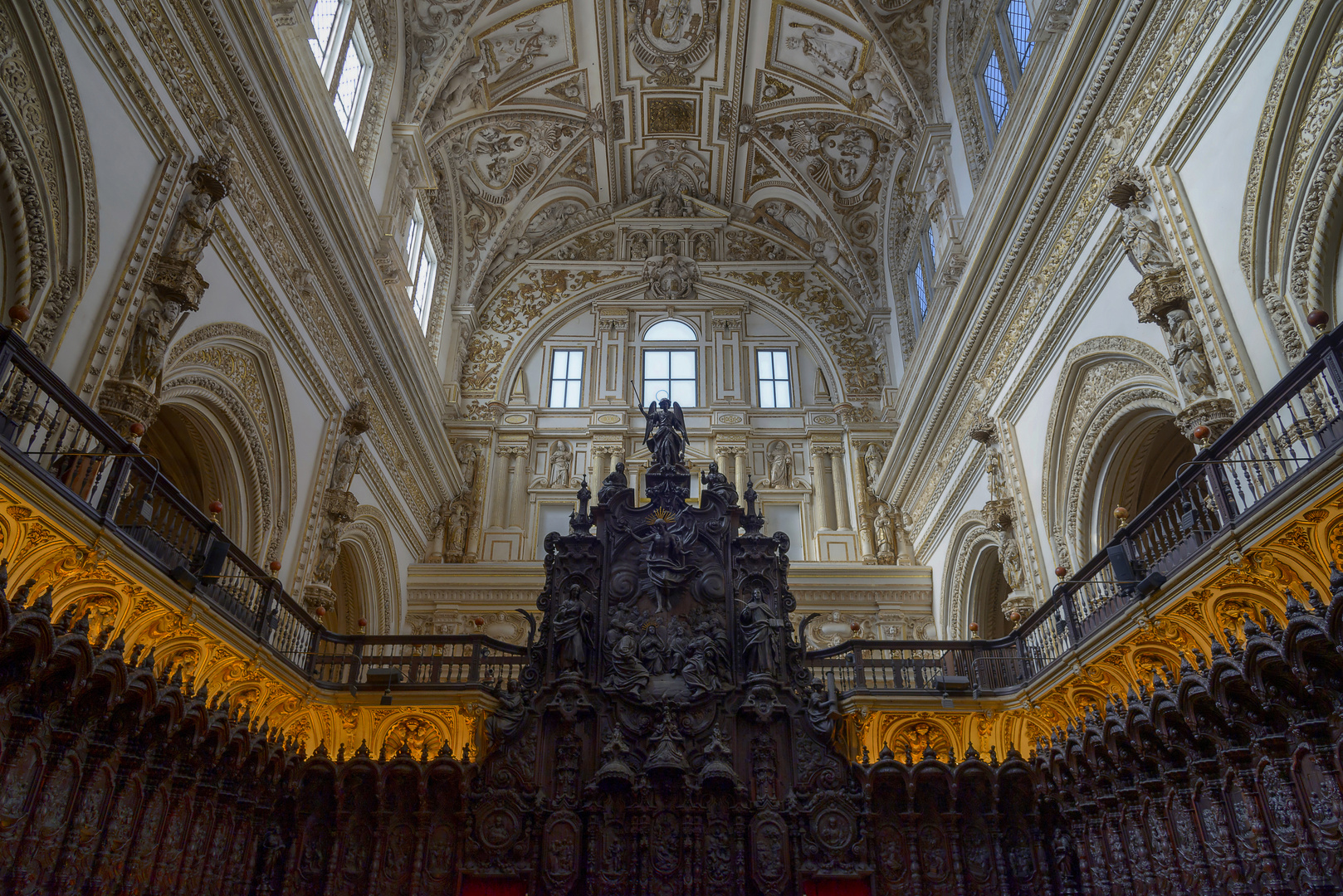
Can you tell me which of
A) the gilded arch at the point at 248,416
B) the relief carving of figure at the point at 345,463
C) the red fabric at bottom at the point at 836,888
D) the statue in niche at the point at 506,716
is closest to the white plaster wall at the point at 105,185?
the gilded arch at the point at 248,416

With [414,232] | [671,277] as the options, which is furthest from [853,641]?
[671,277]

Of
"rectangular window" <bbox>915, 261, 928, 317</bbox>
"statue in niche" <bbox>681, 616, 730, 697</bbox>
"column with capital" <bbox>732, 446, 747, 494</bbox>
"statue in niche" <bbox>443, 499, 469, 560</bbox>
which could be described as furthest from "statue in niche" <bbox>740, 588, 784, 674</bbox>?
"rectangular window" <bbox>915, 261, 928, 317</bbox>

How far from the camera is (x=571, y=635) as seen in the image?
14.4m

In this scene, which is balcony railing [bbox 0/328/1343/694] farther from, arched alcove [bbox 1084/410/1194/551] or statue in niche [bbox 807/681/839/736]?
arched alcove [bbox 1084/410/1194/551]

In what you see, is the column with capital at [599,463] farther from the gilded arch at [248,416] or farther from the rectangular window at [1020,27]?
the rectangular window at [1020,27]

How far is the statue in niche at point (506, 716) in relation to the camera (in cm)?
1348

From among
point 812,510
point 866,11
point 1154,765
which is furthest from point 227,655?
point 866,11

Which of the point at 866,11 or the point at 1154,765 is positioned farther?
the point at 866,11

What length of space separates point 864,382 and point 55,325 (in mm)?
19525

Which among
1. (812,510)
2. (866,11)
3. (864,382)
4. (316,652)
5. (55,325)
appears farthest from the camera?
(864,382)

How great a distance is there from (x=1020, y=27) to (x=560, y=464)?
46.2ft

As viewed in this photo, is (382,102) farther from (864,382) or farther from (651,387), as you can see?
(864,382)

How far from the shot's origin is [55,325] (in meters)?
9.03

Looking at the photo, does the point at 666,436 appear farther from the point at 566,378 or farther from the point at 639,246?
the point at 639,246
